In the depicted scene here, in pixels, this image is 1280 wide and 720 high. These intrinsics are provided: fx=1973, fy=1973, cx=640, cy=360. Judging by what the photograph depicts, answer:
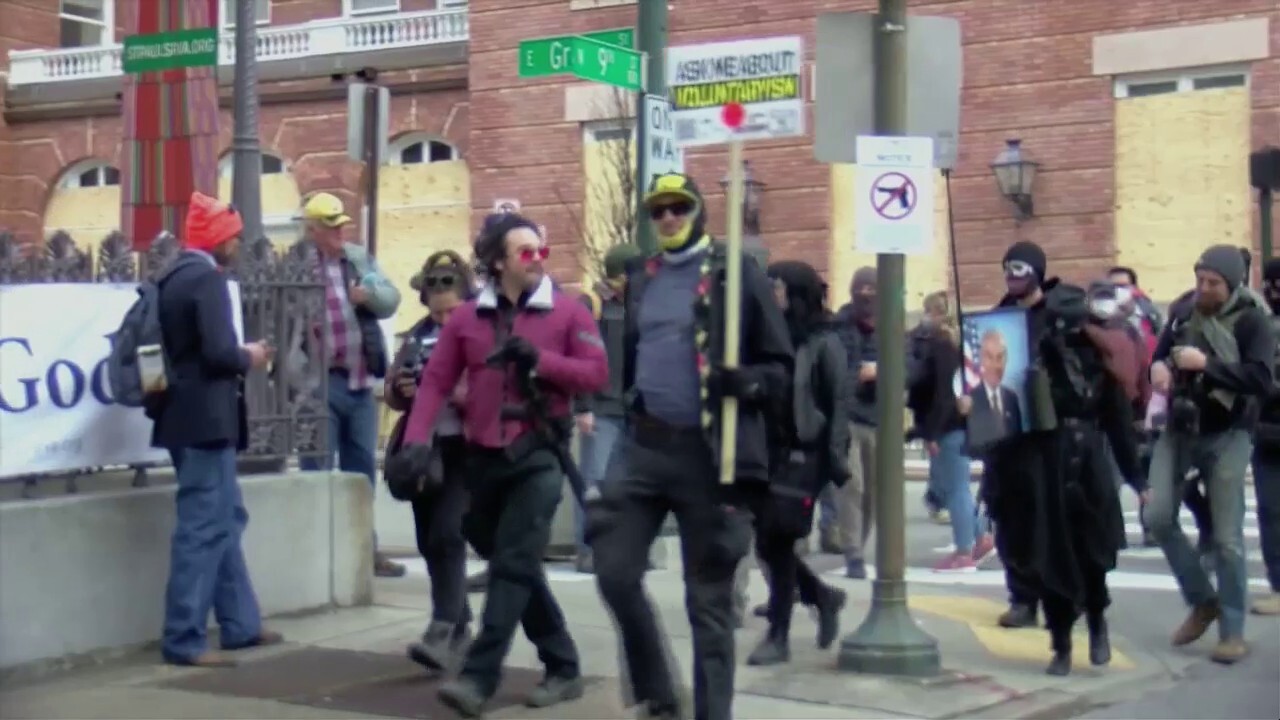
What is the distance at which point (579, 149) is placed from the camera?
27.6 m

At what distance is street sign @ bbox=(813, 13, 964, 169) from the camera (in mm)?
8719

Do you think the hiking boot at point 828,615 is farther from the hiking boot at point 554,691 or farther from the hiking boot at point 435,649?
the hiking boot at point 435,649

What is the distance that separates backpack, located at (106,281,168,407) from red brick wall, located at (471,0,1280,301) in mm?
17323

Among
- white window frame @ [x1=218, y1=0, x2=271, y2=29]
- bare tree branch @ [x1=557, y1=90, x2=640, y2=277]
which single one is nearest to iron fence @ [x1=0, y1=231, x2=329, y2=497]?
bare tree branch @ [x1=557, y1=90, x2=640, y2=277]

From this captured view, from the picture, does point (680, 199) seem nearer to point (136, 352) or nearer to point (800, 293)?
point (800, 293)

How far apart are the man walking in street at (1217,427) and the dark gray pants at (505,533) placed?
351 centimetres

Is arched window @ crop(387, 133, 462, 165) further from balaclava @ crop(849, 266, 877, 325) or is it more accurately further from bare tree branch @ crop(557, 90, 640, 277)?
balaclava @ crop(849, 266, 877, 325)

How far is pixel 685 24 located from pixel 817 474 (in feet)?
60.9

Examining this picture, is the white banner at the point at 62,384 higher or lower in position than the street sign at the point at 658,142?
lower

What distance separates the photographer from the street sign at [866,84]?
872 centimetres

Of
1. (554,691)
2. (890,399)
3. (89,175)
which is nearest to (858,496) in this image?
(890,399)

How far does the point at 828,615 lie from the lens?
9.26 metres

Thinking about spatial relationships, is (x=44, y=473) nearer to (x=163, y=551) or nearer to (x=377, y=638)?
(x=163, y=551)

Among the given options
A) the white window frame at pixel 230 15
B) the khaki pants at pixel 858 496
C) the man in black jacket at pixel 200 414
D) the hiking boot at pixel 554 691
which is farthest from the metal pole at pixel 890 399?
the white window frame at pixel 230 15
